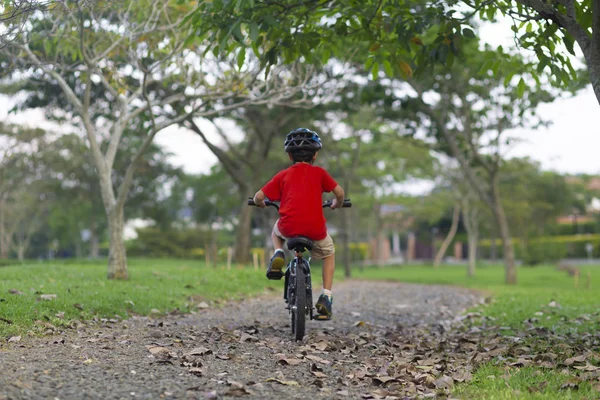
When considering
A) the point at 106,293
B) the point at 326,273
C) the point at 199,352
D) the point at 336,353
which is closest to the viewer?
the point at 199,352

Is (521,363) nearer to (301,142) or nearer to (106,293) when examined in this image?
(301,142)

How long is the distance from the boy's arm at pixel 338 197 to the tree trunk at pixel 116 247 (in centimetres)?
678

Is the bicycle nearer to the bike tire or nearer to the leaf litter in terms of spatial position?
the bike tire

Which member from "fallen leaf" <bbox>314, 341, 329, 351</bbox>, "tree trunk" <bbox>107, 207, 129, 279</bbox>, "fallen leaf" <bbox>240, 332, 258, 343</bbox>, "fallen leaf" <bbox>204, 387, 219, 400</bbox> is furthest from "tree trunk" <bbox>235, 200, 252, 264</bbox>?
"fallen leaf" <bbox>204, 387, 219, 400</bbox>

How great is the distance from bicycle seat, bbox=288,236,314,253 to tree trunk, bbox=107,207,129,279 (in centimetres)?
697

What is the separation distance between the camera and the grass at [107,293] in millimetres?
6988

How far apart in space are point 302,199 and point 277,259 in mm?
635

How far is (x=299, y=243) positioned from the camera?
6215 mm

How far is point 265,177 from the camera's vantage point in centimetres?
3366

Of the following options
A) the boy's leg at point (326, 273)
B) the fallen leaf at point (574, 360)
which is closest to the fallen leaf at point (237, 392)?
the boy's leg at point (326, 273)

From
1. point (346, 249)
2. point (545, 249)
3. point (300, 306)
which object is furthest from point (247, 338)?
point (545, 249)

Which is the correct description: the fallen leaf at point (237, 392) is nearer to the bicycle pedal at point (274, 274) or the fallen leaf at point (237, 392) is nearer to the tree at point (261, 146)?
the bicycle pedal at point (274, 274)

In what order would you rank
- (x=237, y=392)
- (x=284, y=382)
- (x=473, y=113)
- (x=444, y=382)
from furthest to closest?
1. (x=473, y=113)
2. (x=444, y=382)
3. (x=284, y=382)
4. (x=237, y=392)

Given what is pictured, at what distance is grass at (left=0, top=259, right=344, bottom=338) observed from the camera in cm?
699
